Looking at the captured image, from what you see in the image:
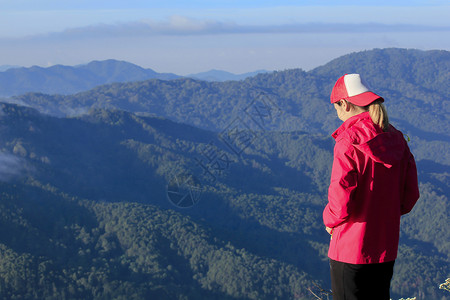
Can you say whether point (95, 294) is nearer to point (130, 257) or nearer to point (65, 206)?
point (130, 257)

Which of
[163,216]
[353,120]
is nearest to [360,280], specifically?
[353,120]

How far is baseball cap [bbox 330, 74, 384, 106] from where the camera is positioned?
11.5ft

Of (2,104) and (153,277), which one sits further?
(2,104)

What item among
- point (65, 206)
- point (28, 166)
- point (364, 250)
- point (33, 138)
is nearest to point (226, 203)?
point (65, 206)

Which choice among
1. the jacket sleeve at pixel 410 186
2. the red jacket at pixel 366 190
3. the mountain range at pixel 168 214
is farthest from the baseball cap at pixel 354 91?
the mountain range at pixel 168 214

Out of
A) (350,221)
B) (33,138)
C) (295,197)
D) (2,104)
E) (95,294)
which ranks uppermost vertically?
(350,221)

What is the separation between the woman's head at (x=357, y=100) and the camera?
3434 millimetres

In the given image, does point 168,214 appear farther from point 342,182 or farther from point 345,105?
point 342,182

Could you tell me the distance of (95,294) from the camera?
195ft

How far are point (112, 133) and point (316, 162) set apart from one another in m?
79.8

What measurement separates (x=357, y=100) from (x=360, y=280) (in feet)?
4.81

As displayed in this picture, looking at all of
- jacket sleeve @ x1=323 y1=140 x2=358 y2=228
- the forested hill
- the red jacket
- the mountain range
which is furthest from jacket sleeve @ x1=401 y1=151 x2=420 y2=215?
the forested hill

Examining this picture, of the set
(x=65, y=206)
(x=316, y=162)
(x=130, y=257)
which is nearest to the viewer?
(x=130, y=257)

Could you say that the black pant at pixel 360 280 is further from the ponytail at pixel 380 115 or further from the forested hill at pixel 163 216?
the forested hill at pixel 163 216
